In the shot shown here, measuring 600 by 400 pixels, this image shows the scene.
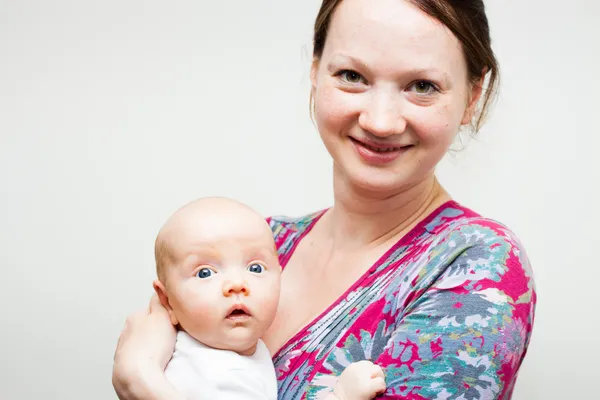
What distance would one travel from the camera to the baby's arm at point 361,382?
82.2 inches

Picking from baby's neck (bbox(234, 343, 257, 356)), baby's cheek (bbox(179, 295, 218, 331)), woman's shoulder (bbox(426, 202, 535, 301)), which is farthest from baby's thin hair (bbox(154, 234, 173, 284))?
woman's shoulder (bbox(426, 202, 535, 301))

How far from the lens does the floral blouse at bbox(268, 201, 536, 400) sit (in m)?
2.09

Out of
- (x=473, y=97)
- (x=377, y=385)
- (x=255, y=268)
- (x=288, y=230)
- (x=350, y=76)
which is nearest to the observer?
(x=377, y=385)

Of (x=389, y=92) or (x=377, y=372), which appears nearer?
(x=377, y=372)

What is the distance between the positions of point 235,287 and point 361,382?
35 cm

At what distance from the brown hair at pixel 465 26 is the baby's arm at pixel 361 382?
758 millimetres

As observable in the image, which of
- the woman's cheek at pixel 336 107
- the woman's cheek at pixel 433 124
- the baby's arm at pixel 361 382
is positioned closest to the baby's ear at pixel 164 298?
the baby's arm at pixel 361 382

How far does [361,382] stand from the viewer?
2094mm

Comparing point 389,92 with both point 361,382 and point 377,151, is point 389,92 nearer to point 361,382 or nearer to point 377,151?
point 377,151

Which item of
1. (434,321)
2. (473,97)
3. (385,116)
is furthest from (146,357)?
(473,97)

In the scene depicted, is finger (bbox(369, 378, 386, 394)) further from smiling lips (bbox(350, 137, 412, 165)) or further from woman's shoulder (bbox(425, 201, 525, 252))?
smiling lips (bbox(350, 137, 412, 165))

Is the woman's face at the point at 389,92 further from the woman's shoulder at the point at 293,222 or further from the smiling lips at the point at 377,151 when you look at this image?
the woman's shoulder at the point at 293,222

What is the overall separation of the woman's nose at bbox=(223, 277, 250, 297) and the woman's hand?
20 cm

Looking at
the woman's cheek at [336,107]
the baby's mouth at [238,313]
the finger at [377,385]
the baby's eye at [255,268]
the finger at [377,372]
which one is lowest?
the finger at [377,385]
